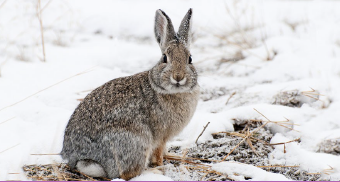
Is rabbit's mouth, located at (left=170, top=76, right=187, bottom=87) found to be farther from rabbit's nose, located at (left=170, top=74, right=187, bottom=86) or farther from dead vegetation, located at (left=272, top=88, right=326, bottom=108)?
dead vegetation, located at (left=272, top=88, right=326, bottom=108)

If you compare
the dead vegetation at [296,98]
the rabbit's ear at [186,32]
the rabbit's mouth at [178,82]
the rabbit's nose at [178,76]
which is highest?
the rabbit's ear at [186,32]

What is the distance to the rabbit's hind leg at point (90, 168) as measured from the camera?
12.1ft

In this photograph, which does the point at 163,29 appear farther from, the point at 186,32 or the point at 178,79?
the point at 178,79

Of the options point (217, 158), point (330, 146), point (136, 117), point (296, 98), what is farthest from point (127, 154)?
point (296, 98)

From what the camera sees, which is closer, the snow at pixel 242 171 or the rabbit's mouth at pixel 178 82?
the snow at pixel 242 171

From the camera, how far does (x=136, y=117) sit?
12.5ft

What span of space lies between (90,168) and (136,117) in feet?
2.09

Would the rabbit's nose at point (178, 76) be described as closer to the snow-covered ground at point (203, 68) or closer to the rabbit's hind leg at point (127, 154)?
the rabbit's hind leg at point (127, 154)

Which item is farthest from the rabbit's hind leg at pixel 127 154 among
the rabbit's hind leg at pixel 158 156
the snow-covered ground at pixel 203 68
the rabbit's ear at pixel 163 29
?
the rabbit's ear at pixel 163 29

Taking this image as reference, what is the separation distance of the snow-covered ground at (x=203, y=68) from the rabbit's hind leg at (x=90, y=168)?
0.41 meters

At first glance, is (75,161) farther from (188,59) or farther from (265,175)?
(265,175)

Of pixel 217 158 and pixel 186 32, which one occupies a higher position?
pixel 186 32

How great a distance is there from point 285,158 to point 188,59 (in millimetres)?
1486

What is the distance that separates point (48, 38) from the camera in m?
7.63
